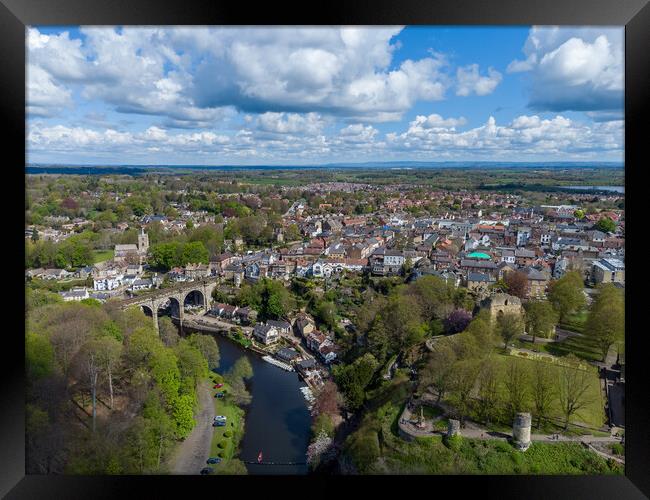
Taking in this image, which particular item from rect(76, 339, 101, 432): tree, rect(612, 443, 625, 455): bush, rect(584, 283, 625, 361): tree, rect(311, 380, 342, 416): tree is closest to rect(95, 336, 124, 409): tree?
rect(76, 339, 101, 432): tree

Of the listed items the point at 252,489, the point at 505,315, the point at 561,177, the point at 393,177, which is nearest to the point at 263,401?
the point at 505,315

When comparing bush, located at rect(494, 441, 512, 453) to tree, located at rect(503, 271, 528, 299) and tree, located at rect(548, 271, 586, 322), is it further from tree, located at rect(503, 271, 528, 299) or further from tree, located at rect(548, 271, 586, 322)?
tree, located at rect(503, 271, 528, 299)

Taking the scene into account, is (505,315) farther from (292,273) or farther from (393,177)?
(393,177)

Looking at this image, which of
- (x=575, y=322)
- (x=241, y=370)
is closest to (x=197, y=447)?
(x=241, y=370)

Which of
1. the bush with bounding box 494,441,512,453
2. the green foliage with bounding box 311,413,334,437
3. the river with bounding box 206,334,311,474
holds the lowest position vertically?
the river with bounding box 206,334,311,474

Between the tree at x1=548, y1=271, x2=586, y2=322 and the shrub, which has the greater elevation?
the tree at x1=548, y1=271, x2=586, y2=322

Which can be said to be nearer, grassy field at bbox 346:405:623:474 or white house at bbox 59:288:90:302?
grassy field at bbox 346:405:623:474
